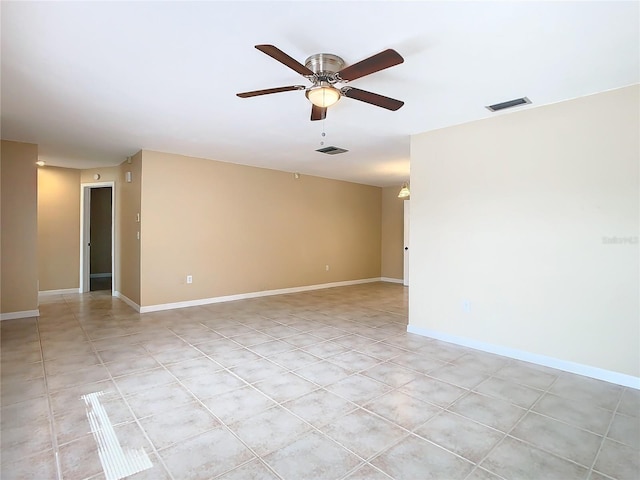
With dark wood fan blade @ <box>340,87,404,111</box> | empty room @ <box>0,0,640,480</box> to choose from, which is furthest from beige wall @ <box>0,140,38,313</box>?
dark wood fan blade @ <box>340,87,404,111</box>

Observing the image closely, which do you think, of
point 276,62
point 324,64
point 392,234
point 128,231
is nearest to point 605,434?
point 324,64

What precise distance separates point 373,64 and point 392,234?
6922 mm

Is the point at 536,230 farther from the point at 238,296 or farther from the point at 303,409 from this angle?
the point at 238,296

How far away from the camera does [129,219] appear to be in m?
5.75

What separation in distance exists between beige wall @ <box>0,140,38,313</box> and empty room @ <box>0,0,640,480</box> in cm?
2

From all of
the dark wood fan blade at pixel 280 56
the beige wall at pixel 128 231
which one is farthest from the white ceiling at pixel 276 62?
the beige wall at pixel 128 231

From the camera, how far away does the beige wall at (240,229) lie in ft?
17.2

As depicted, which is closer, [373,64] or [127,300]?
[373,64]

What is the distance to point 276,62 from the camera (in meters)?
2.40

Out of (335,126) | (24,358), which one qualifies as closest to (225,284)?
(24,358)

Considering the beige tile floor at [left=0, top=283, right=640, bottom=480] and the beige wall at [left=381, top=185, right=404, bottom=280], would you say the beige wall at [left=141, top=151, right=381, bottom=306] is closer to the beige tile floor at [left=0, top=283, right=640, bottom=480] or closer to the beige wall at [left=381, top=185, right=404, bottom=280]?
the beige wall at [left=381, top=185, right=404, bottom=280]

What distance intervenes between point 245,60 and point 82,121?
2516 millimetres

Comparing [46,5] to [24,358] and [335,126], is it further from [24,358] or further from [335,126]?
[24,358]

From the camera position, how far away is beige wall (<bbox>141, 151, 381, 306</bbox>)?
525 cm
